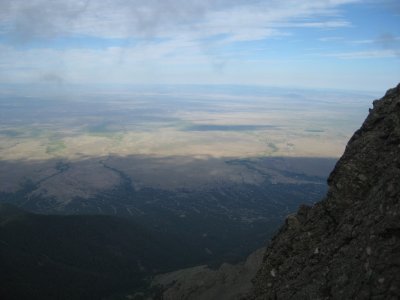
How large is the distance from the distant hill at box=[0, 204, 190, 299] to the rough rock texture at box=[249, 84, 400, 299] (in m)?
95.6

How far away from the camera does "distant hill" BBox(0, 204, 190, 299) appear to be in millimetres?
116062

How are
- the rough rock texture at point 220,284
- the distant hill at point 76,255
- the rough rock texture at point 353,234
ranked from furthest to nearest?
1. the distant hill at point 76,255
2. the rough rock texture at point 220,284
3. the rough rock texture at point 353,234

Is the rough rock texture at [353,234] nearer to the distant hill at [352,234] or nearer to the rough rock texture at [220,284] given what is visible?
the distant hill at [352,234]

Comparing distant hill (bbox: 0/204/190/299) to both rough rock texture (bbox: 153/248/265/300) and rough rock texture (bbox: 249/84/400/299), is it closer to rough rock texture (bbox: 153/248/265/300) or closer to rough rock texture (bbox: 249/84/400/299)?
rough rock texture (bbox: 153/248/265/300)

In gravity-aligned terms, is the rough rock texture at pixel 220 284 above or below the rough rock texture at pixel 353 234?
below

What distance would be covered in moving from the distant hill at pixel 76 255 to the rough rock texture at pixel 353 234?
9562 cm

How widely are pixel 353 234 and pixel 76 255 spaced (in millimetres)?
146589

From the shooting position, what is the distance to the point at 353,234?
15.7 metres

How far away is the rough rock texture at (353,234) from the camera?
43.7 feet

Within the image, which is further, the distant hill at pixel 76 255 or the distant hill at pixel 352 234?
the distant hill at pixel 76 255

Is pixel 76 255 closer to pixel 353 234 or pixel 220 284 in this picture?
pixel 220 284

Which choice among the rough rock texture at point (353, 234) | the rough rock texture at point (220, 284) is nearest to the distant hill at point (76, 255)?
the rough rock texture at point (220, 284)

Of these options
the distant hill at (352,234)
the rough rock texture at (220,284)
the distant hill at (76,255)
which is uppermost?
the distant hill at (352,234)

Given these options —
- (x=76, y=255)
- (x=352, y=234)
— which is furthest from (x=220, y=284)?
(x=76, y=255)
